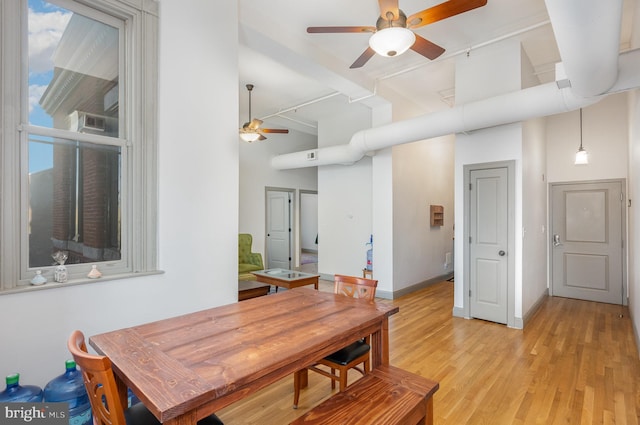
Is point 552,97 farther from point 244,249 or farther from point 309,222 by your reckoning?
point 309,222

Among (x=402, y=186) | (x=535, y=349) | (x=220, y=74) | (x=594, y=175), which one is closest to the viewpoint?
(x=220, y=74)

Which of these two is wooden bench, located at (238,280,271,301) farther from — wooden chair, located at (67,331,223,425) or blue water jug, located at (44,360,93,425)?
wooden chair, located at (67,331,223,425)

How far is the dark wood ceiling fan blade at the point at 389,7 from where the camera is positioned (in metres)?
2.38

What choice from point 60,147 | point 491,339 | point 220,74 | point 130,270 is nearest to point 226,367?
point 130,270

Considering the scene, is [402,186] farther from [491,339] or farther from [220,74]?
[220,74]

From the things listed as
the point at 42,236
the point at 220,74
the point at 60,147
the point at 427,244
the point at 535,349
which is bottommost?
the point at 535,349

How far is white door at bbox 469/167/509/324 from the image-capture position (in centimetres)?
412

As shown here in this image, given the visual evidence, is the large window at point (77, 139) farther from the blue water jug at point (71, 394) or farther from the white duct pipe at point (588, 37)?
the white duct pipe at point (588, 37)

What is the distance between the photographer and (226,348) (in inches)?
57.3

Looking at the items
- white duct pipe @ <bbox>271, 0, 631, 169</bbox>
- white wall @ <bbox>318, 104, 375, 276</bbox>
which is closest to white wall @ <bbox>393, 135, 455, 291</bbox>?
white wall @ <bbox>318, 104, 375, 276</bbox>

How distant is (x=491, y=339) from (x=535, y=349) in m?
0.42

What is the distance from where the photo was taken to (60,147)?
2180 millimetres

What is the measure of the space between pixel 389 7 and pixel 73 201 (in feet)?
8.90

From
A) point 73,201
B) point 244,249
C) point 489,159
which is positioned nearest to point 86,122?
point 73,201
